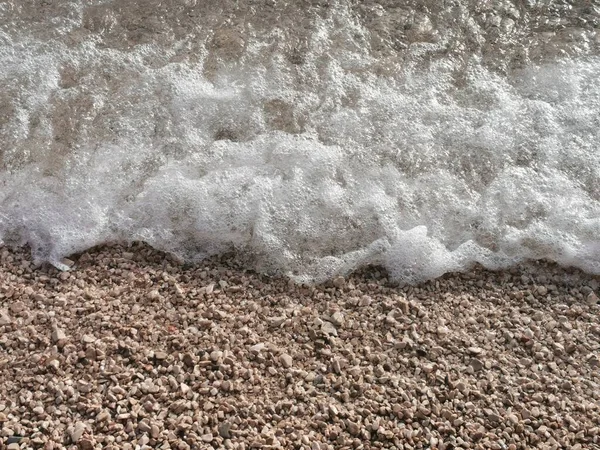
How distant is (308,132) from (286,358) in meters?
1.42

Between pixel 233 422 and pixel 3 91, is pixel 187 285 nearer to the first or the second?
pixel 233 422

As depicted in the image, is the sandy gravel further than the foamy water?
No

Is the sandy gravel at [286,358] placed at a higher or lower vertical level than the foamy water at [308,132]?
lower

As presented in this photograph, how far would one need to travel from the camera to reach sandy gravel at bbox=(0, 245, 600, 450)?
2.86 meters

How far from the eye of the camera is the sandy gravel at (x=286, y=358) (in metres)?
2.86

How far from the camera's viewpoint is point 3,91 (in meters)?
4.21

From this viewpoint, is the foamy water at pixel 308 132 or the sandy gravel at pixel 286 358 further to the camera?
the foamy water at pixel 308 132

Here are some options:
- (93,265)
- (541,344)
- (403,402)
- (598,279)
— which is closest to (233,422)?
(403,402)

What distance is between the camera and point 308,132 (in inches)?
160

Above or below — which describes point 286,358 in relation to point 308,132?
below

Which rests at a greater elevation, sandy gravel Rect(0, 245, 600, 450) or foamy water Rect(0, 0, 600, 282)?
foamy water Rect(0, 0, 600, 282)

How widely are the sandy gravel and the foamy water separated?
15 centimetres

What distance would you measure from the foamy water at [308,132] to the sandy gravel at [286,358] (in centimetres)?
15

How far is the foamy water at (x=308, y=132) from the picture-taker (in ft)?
11.9
